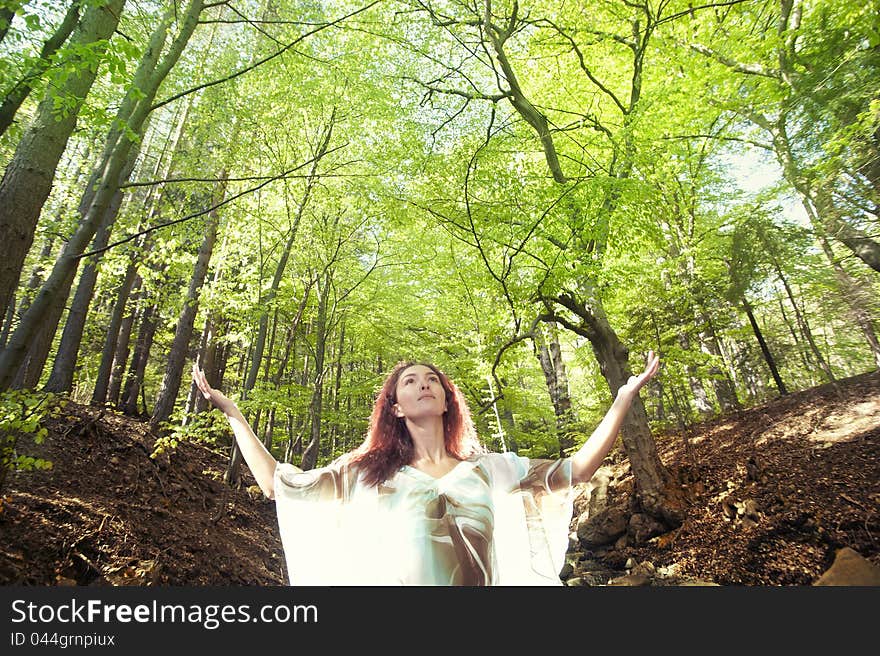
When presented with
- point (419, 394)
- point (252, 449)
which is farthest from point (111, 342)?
point (419, 394)

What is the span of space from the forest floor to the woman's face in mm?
3352

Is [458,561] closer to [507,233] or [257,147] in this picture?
[507,233]

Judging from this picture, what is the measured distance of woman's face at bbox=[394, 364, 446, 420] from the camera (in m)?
1.83

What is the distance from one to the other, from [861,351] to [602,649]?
10.1m

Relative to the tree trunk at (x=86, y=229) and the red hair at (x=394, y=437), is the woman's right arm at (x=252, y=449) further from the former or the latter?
the tree trunk at (x=86, y=229)

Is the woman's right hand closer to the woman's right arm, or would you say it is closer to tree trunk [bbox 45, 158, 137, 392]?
the woman's right arm

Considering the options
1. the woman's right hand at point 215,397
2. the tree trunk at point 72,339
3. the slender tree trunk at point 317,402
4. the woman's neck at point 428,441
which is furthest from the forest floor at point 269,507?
the woman's neck at point 428,441

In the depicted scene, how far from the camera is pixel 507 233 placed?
603 centimetres

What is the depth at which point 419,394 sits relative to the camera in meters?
1.85

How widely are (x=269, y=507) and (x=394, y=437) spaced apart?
695cm

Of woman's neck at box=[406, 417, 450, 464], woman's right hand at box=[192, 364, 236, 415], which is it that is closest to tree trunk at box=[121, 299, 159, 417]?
woman's right hand at box=[192, 364, 236, 415]

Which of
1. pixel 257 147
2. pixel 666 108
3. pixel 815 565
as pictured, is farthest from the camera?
pixel 257 147

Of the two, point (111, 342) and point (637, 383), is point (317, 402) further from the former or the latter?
point (637, 383)

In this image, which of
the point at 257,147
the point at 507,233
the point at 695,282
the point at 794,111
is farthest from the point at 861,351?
the point at 257,147
